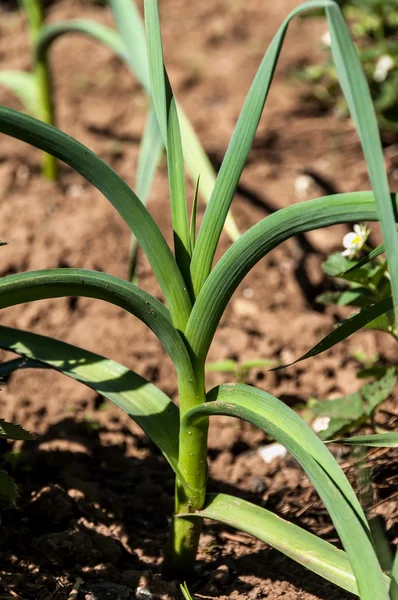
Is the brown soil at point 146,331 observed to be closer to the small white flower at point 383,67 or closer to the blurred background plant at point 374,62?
the blurred background plant at point 374,62

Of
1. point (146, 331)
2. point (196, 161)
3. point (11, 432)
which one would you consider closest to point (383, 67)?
point (196, 161)

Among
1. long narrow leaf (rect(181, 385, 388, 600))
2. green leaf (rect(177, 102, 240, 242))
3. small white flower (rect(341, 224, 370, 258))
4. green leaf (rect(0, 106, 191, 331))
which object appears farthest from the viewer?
green leaf (rect(177, 102, 240, 242))

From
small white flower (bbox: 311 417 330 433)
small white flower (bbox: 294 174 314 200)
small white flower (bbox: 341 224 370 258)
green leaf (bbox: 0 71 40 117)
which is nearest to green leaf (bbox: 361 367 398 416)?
small white flower (bbox: 311 417 330 433)

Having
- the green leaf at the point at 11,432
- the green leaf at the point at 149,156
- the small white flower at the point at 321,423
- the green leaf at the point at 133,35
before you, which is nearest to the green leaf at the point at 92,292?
the green leaf at the point at 11,432

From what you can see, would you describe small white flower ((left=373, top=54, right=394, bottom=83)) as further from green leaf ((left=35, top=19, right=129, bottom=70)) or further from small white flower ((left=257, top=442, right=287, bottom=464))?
small white flower ((left=257, top=442, right=287, bottom=464))

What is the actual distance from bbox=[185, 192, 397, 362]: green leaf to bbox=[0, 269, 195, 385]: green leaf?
43mm

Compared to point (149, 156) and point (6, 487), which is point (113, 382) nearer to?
point (6, 487)

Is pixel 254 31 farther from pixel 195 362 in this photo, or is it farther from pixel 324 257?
pixel 195 362

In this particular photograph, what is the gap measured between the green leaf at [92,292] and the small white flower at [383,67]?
5.85 ft

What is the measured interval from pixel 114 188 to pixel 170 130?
16 centimetres

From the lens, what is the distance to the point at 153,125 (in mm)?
1786

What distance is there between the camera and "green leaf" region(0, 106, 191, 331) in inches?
39.0

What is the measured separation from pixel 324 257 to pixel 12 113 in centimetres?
147

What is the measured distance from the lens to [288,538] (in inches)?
42.7
